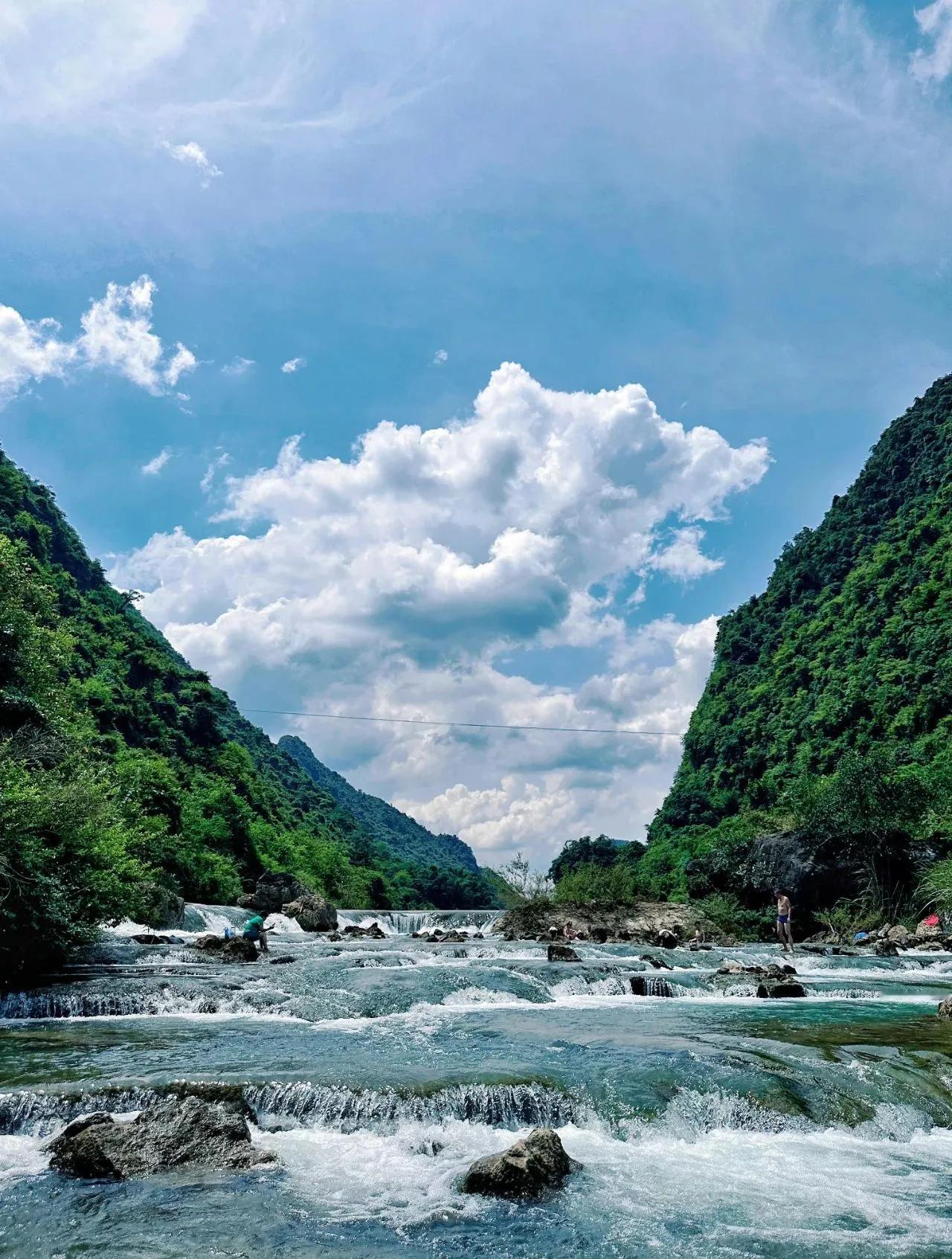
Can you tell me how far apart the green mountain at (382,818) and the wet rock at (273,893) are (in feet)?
334

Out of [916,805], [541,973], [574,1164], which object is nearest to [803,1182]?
[574,1164]

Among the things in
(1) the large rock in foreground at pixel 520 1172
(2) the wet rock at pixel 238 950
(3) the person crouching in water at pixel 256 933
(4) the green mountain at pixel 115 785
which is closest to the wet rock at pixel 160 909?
(4) the green mountain at pixel 115 785

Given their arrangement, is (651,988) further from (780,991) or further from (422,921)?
(422,921)

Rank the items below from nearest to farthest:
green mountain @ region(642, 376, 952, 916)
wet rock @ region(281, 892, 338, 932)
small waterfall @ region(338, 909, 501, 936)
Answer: green mountain @ region(642, 376, 952, 916) < wet rock @ region(281, 892, 338, 932) < small waterfall @ region(338, 909, 501, 936)

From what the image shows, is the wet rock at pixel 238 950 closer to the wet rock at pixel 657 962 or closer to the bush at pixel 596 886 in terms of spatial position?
the wet rock at pixel 657 962

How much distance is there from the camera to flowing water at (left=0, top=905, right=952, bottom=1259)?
21.6 feet

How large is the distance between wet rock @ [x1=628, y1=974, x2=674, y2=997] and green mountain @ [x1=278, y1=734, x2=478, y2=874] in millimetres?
132434

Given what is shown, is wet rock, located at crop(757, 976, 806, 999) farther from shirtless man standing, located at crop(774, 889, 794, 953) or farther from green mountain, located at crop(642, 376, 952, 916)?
green mountain, located at crop(642, 376, 952, 916)

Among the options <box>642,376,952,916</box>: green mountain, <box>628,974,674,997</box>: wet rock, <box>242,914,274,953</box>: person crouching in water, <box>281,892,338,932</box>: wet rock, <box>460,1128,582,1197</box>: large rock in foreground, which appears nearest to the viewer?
<box>460,1128,582,1197</box>: large rock in foreground

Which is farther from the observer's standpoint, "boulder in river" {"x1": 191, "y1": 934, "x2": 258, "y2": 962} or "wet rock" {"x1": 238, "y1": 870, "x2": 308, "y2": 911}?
"wet rock" {"x1": 238, "y1": 870, "x2": 308, "y2": 911}

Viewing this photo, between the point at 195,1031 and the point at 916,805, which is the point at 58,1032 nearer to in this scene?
the point at 195,1031

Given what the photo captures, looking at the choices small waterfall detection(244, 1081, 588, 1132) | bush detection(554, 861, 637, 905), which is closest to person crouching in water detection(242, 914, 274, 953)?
small waterfall detection(244, 1081, 588, 1132)

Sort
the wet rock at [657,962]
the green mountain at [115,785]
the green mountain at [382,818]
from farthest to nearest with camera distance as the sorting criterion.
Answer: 1. the green mountain at [382,818]
2. the wet rock at [657,962]
3. the green mountain at [115,785]

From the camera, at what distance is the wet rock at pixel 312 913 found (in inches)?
1606
